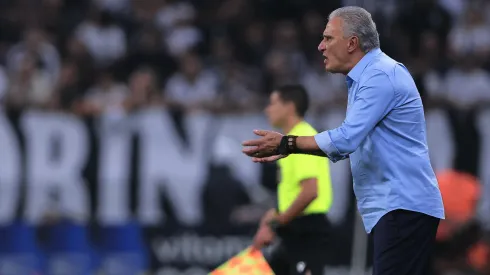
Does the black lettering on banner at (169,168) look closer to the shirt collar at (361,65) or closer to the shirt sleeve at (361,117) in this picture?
the shirt collar at (361,65)

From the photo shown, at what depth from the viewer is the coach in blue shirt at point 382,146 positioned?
227 inches

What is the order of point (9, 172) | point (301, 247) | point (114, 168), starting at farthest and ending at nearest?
1. point (114, 168)
2. point (9, 172)
3. point (301, 247)

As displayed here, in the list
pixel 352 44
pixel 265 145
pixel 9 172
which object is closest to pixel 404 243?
pixel 265 145

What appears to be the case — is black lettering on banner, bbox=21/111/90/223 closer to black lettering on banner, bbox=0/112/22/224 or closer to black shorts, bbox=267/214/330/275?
black lettering on banner, bbox=0/112/22/224

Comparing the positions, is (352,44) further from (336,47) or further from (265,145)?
(265,145)

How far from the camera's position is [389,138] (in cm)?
590

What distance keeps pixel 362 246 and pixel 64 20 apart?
220 inches

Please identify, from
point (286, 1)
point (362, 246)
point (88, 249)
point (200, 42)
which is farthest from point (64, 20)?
point (362, 246)

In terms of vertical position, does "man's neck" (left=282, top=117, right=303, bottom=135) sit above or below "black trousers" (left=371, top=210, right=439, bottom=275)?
above

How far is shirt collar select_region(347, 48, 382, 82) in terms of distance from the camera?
5.97 m

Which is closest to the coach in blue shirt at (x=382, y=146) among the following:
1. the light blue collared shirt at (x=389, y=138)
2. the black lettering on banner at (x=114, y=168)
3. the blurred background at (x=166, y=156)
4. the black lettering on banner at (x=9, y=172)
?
the light blue collared shirt at (x=389, y=138)

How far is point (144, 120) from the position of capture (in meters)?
13.1

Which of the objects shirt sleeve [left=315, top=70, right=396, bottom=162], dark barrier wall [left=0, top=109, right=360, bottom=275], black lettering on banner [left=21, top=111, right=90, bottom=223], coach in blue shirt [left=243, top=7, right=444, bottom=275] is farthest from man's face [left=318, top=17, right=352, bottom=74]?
black lettering on banner [left=21, top=111, right=90, bottom=223]

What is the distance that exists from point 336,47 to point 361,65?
6.5 inches
